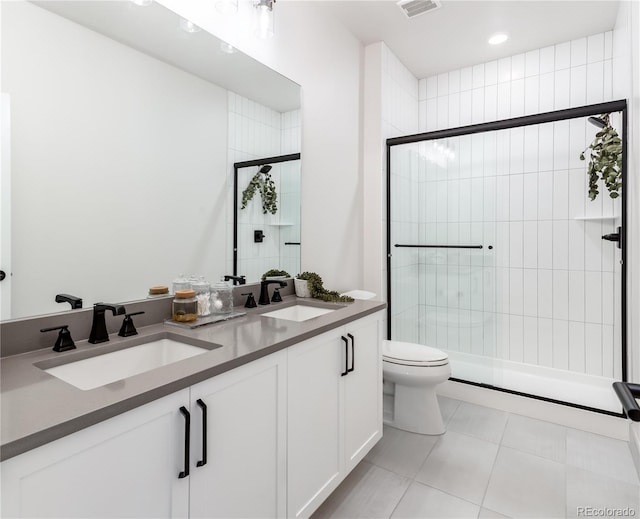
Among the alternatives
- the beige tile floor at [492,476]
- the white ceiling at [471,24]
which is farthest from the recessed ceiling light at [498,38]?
the beige tile floor at [492,476]

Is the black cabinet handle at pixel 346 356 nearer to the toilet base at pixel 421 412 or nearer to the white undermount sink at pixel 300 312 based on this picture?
the white undermount sink at pixel 300 312

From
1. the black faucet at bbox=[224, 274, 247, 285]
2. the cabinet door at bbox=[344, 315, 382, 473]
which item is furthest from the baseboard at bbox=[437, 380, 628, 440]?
the black faucet at bbox=[224, 274, 247, 285]

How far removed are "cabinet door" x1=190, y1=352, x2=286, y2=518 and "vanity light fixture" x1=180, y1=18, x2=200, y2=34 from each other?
139cm

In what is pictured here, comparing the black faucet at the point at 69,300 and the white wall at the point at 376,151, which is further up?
the white wall at the point at 376,151

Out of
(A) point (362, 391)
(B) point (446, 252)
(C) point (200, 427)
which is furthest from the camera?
(B) point (446, 252)

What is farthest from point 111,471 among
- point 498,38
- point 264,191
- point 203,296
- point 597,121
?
point 498,38

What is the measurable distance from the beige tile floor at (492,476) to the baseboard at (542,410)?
0.05 meters

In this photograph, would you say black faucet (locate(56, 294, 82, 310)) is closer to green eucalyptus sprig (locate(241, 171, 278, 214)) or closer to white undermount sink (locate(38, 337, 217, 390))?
white undermount sink (locate(38, 337, 217, 390))

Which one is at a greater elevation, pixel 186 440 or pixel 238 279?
pixel 238 279

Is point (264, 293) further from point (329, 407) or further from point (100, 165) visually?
point (100, 165)

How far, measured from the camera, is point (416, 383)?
2.26 metres

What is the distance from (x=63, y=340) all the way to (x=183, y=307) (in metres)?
0.42

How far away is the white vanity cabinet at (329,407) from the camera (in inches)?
53.7

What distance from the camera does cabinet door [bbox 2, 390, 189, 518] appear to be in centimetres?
69
